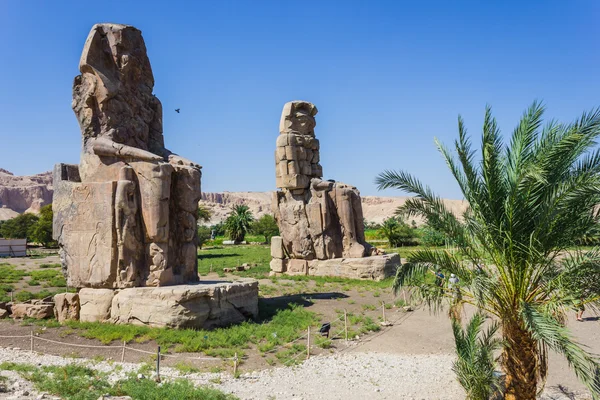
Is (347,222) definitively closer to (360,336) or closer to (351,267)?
(351,267)

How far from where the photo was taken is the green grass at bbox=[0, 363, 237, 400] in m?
6.12

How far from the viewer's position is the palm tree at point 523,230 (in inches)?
213

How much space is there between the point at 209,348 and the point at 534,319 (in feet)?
19.1

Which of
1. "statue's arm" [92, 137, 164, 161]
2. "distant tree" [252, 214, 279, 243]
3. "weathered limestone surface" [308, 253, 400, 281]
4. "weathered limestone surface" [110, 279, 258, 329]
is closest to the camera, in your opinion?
"weathered limestone surface" [110, 279, 258, 329]

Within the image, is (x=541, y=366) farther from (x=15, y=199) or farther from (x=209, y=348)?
(x=15, y=199)

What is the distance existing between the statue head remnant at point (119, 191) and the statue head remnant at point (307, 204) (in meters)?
7.04

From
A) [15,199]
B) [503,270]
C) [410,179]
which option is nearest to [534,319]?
[503,270]

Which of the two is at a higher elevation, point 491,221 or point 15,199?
point 15,199

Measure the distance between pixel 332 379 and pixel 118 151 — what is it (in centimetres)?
657

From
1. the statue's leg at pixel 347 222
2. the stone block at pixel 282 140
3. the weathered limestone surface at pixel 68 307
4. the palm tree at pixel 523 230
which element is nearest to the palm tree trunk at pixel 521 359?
the palm tree at pixel 523 230

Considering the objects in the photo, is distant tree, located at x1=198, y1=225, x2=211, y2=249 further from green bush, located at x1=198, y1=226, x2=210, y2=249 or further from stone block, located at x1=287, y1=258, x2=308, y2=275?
stone block, located at x1=287, y1=258, x2=308, y2=275

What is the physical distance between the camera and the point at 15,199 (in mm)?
121000

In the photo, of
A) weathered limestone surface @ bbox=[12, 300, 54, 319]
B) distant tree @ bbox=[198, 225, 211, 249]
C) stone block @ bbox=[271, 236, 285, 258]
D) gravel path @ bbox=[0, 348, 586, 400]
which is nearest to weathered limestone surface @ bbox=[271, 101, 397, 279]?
stone block @ bbox=[271, 236, 285, 258]

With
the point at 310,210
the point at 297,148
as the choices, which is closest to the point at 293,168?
the point at 297,148
